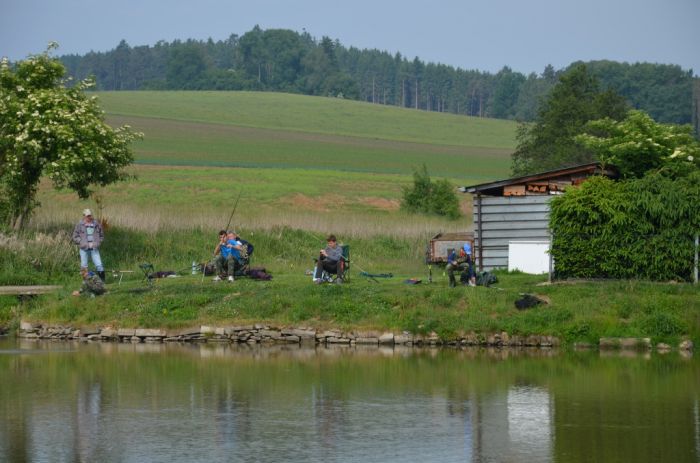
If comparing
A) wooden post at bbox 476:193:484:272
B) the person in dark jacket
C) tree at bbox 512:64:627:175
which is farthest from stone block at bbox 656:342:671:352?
tree at bbox 512:64:627:175

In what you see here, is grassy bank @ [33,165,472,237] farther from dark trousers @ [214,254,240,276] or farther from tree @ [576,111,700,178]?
tree @ [576,111,700,178]

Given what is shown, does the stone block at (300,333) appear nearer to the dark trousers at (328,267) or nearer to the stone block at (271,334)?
the stone block at (271,334)

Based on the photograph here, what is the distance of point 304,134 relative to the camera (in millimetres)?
128625

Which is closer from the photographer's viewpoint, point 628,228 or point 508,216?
point 628,228

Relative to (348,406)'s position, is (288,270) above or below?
above

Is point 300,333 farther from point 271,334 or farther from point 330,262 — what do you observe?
point 330,262

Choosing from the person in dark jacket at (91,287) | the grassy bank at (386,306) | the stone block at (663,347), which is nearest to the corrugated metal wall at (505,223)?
the grassy bank at (386,306)

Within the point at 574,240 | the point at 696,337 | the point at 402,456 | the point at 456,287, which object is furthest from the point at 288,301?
the point at 402,456

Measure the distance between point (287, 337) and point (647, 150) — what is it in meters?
12.1

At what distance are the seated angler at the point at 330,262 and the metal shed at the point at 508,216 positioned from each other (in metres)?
7.09

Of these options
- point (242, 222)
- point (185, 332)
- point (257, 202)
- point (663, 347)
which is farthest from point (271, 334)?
point (257, 202)

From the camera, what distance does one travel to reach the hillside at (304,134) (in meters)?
103

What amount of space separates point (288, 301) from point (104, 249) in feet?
38.3

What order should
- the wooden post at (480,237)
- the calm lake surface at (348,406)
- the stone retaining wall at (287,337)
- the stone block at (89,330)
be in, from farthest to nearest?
the wooden post at (480,237), the stone block at (89,330), the stone retaining wall at (287,337), the calm lake surface at (348,406)
